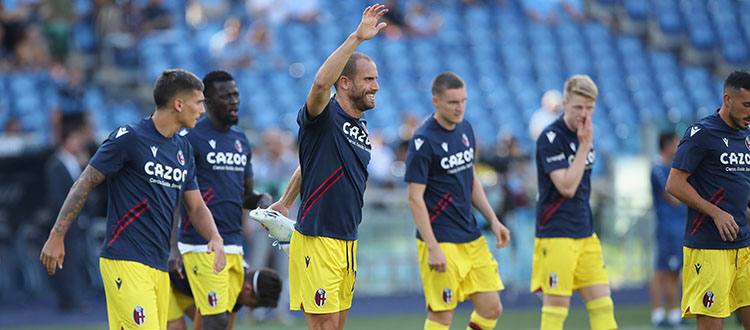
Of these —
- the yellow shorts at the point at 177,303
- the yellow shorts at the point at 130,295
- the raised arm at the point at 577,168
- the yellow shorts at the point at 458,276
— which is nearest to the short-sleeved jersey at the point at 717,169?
the raised arm at the point at 577,168

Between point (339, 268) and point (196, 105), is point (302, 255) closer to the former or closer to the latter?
point (339, 268)

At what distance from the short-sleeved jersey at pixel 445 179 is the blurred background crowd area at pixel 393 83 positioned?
4.74 m

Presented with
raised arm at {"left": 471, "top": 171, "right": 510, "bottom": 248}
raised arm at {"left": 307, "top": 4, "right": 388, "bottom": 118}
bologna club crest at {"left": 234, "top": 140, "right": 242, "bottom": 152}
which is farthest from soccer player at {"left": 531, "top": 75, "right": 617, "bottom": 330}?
raised arm at {"left": 307, "top": 4, "right": 388, "bottom": 118}

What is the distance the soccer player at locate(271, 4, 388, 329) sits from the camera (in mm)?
6340

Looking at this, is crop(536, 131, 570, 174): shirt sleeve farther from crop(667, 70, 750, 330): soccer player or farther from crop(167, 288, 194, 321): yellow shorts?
crop(167, 288, 194, 321): yellow shorts

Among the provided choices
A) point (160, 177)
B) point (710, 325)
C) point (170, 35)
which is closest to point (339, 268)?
point (160, 177)

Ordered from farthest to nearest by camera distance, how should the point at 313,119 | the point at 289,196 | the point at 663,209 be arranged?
the point at 663,209, the point at 289,196, the point at 313,119

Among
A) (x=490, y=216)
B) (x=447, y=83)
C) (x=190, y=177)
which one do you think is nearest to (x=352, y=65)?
(x=190, y=177)

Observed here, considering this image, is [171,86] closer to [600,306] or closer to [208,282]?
[208,282]

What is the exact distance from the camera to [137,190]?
6457mm

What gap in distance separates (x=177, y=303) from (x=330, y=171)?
2.54 metres

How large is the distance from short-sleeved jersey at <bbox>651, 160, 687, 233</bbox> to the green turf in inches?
49.8

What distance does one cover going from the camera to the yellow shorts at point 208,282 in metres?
7.65

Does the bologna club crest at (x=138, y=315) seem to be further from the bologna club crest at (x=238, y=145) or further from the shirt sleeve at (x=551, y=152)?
the shirt sleeve at (x=551, y=152)
